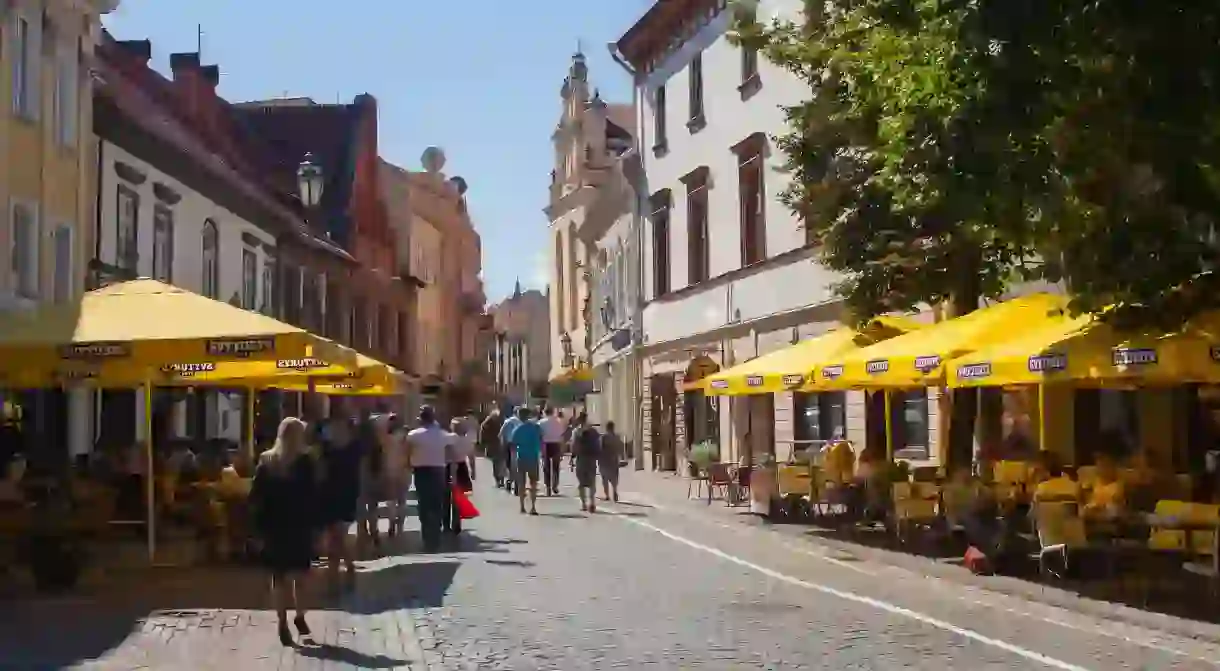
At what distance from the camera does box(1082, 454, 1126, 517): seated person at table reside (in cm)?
1440

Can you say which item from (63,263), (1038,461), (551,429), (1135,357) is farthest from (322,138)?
(1135,357)

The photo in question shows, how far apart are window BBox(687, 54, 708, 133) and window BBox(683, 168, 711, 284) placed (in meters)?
1.15

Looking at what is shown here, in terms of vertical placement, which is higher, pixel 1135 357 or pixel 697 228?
pixel 697 228

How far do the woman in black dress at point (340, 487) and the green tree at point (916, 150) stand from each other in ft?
18.6

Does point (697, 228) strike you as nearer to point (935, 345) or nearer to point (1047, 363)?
point (935, 345)

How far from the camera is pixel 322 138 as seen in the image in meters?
55.4

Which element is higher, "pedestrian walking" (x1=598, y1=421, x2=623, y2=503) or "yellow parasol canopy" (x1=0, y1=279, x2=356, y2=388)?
"yellow parasol canopy" (x1=0, y1=279, x2=356, y2=388)

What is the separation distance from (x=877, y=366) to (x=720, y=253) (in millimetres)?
18687

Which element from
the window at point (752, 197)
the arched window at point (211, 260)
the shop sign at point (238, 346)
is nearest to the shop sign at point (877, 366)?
the shop sign at point (238, 346)

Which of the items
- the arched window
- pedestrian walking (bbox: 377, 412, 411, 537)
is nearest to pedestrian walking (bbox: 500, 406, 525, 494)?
pedestrian walking (bbox: 377, 412, 411, 537)

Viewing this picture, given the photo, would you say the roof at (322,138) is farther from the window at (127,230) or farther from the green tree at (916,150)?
the green tree at (916,150)

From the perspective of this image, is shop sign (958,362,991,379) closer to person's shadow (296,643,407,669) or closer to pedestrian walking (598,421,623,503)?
person's shadow (296,643,407,669)

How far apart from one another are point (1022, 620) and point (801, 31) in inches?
409

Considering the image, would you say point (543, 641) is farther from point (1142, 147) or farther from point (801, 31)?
point (801, 31)
